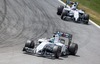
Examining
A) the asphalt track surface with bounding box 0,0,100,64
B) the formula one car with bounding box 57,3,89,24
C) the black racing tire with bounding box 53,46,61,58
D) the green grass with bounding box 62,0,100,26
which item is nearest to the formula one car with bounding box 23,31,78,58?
the black racing tire with bounding box 53,46,61,58

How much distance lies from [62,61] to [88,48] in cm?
574

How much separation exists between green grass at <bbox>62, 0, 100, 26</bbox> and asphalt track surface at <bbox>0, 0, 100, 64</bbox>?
3.63m

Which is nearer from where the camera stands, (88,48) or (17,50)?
(17,50)

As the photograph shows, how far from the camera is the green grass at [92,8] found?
4189cm

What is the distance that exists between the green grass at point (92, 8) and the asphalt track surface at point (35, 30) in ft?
11.9

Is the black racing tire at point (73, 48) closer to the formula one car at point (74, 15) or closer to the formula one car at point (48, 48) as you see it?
the formula one car at point (48, 48)

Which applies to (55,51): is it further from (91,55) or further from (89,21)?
(89,21)

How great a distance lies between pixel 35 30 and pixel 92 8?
17952 mm

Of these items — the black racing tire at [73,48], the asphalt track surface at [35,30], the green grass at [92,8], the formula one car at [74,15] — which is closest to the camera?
the asphalt track surface at [35,30]

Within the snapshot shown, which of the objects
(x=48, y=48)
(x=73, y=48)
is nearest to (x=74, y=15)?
(x=73, y=48)

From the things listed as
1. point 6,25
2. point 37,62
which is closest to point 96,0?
point 6,25

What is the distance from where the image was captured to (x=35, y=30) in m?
29.8

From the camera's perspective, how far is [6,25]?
29.3 m

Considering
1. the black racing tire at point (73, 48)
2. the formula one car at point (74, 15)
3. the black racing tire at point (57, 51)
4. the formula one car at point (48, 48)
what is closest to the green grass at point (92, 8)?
the formula one car at point (74, 15)
